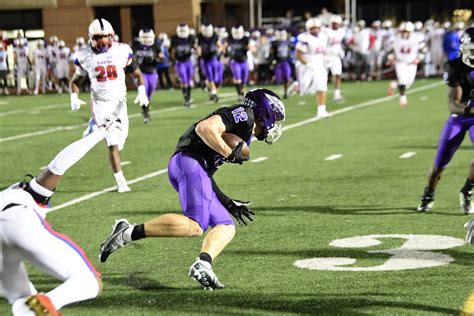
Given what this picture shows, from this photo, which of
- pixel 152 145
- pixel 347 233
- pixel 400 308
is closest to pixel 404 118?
pixel 152 145

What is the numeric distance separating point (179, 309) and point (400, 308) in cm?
125

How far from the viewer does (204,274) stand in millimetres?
5957

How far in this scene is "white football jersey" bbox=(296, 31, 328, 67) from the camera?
68.1 feet

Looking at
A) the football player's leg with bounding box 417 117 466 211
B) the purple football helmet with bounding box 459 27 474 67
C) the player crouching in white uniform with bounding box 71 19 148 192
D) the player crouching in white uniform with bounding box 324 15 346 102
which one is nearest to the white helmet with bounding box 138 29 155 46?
the player crouching in white uniform with bounding box 324 15 346 102

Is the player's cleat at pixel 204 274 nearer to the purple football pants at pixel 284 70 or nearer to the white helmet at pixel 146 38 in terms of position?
the white helmet at pixel 146 38

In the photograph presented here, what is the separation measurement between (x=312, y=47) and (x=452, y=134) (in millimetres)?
12117

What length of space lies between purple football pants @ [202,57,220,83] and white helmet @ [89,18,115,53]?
47.4 feet

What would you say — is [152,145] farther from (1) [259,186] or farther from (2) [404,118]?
(2) [404,118]

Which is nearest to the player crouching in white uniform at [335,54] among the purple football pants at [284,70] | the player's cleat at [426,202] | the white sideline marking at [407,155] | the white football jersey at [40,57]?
the purple football pants at [284,70]

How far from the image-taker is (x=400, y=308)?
561 centimetres

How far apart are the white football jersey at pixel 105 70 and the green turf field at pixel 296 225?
105 centimetres

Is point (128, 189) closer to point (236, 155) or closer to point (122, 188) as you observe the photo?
point (122, 188)

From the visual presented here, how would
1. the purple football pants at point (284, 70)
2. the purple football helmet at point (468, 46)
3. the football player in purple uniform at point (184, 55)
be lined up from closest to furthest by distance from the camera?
1. the purple football helmet at point (468, 46)
2. the football player in purple uniform at point (184, 55)
3. the purple football pants at point (284, 70)

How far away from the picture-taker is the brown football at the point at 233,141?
5996mm
